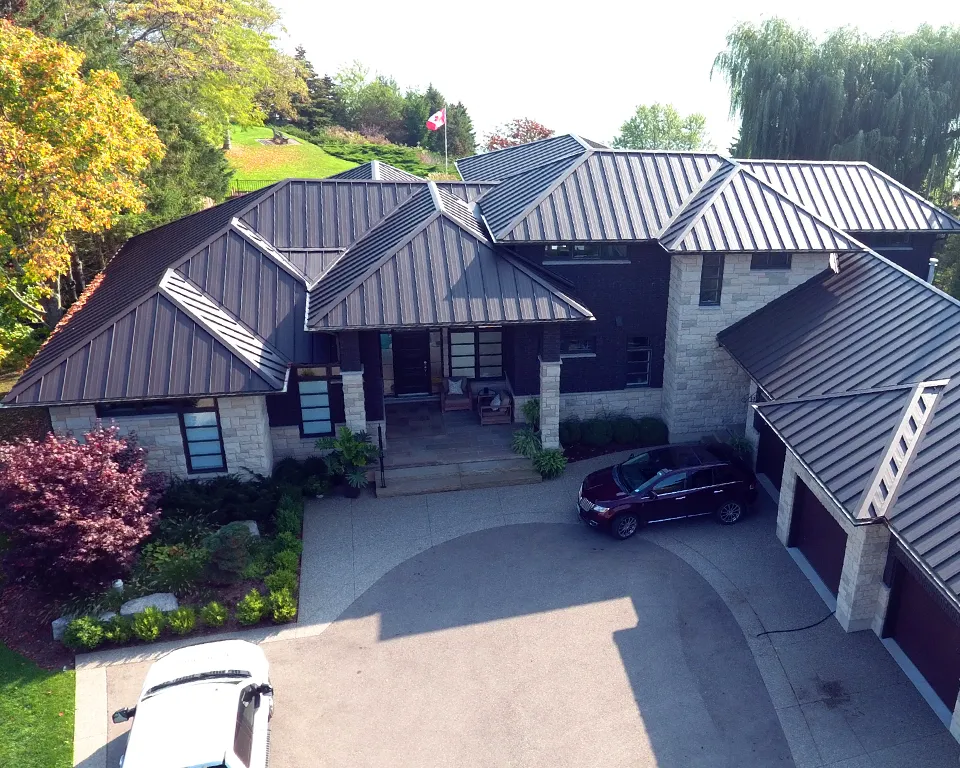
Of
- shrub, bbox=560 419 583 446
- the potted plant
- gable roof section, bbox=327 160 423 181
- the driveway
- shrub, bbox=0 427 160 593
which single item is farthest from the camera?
gable roof section, bbox=327 160 423 181

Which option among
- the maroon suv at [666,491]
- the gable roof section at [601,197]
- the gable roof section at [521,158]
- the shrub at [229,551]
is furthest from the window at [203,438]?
the gable roof section at [521,158]

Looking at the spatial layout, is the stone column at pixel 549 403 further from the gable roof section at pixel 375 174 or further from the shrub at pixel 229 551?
the gable roof section at pixel 375 174

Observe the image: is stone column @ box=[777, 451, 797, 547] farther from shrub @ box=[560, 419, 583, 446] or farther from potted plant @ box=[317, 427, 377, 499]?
potted plant @ box=[317, 427, 377, 499]

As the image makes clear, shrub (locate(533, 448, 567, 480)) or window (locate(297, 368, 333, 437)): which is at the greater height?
window (locate(297, 368, 333, 437))

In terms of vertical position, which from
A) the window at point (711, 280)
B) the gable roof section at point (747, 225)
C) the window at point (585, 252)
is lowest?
the window at point (711, 280)

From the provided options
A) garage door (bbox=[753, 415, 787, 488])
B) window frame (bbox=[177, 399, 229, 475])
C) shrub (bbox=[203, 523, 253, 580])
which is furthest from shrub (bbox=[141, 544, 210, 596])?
garage door (bbox=[753, 415, 787, 488])
